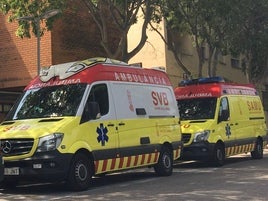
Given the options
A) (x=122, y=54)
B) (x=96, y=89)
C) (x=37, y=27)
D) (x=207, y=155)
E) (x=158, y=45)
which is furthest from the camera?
(x=158, y=45)

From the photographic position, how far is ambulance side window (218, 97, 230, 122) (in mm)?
16203

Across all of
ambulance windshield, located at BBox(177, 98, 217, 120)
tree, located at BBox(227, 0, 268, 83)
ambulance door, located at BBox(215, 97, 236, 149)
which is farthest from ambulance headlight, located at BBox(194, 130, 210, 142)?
tree, located at BBox(227, 0, 268, 83)

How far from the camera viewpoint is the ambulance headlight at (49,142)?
1023 cm

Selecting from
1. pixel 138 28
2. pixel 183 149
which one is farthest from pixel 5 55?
pixel 183 149

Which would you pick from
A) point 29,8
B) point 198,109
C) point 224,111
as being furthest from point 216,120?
point 29,8

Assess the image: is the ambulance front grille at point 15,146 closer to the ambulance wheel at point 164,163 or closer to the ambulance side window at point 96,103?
the ambulance side window at point 96,103

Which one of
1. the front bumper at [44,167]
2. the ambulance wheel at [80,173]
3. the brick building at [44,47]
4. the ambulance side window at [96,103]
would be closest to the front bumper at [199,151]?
the ambulance side window at [96,103]

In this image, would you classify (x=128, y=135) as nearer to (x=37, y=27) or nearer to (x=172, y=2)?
(x=37, y=27)

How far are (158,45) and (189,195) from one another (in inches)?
705

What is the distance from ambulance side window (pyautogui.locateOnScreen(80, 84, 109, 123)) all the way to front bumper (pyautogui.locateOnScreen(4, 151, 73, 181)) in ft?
3.36

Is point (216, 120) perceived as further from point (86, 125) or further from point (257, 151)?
point (86, 125)

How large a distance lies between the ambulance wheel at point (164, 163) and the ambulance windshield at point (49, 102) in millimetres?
3323

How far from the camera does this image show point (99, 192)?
10.7 meters

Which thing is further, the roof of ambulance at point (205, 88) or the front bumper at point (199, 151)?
the roof of ambulance at point (205, 88)
